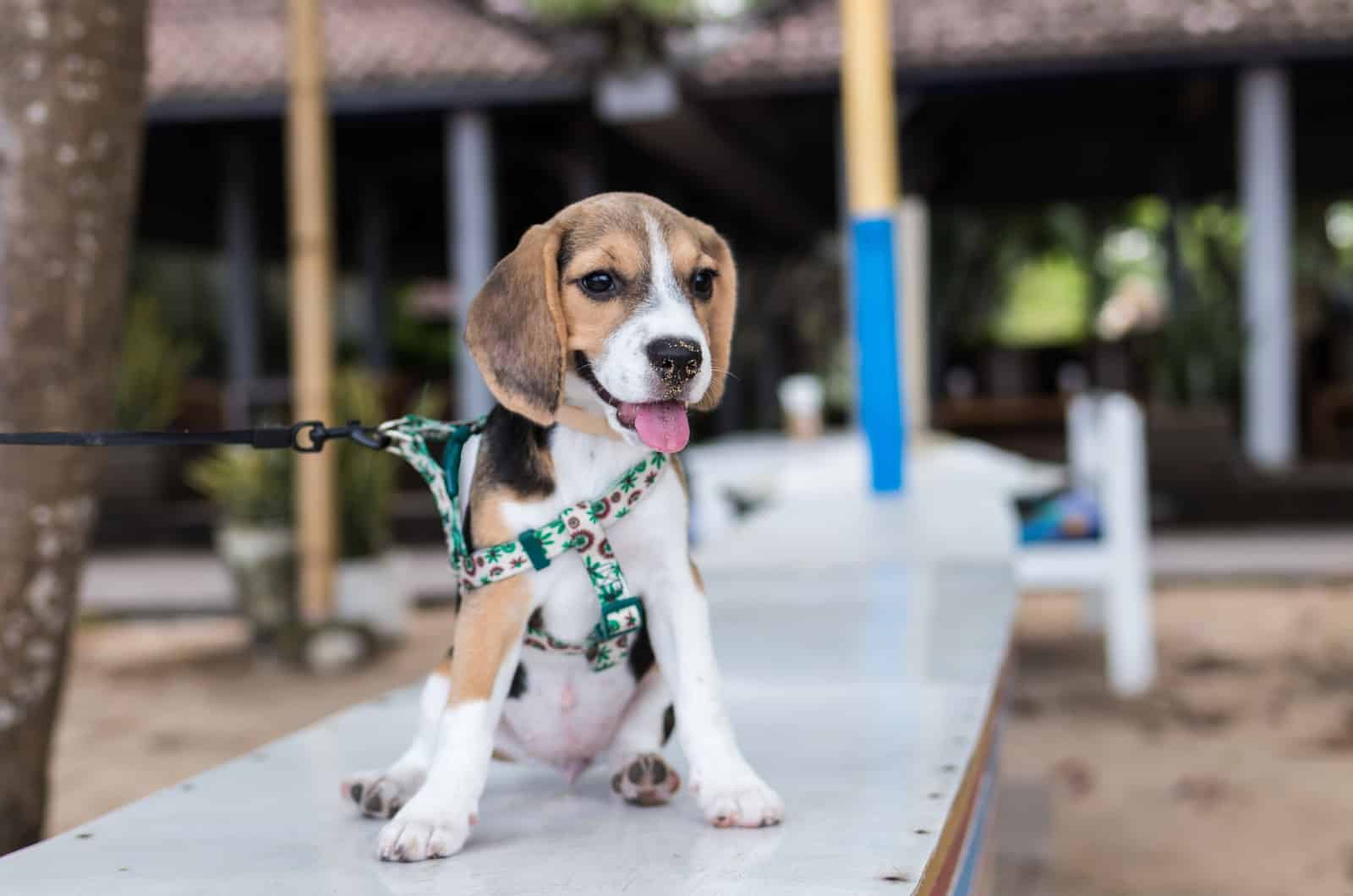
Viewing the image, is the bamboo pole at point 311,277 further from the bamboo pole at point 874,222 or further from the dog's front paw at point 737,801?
the dog's front paw at point 737,801

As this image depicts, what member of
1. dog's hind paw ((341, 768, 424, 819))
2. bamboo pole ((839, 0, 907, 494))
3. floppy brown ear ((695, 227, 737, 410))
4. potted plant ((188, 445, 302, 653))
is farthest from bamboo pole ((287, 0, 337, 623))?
floppy brown ear ((695, 227, 737, 410))

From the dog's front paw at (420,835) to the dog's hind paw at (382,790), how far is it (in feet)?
0.48

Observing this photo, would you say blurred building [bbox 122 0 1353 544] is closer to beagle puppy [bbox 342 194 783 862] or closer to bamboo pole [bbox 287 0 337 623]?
bamboo pole [bbox 287 0 337 623]

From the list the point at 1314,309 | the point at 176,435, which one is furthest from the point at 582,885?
the point at 1314,309

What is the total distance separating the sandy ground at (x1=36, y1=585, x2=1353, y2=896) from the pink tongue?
2476 millimetres

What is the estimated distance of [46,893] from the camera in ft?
4.17

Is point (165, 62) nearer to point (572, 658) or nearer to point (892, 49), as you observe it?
point (892, 49)

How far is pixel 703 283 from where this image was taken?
1.44 m

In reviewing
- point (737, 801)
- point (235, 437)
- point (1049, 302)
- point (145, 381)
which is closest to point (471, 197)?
point (145, 381)

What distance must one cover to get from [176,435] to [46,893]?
0.58 metres

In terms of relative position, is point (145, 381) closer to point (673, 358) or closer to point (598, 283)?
point (598, 283)

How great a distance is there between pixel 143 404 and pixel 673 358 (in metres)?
9.79

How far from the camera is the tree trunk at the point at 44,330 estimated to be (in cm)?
232

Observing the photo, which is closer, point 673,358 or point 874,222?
point 673,358
